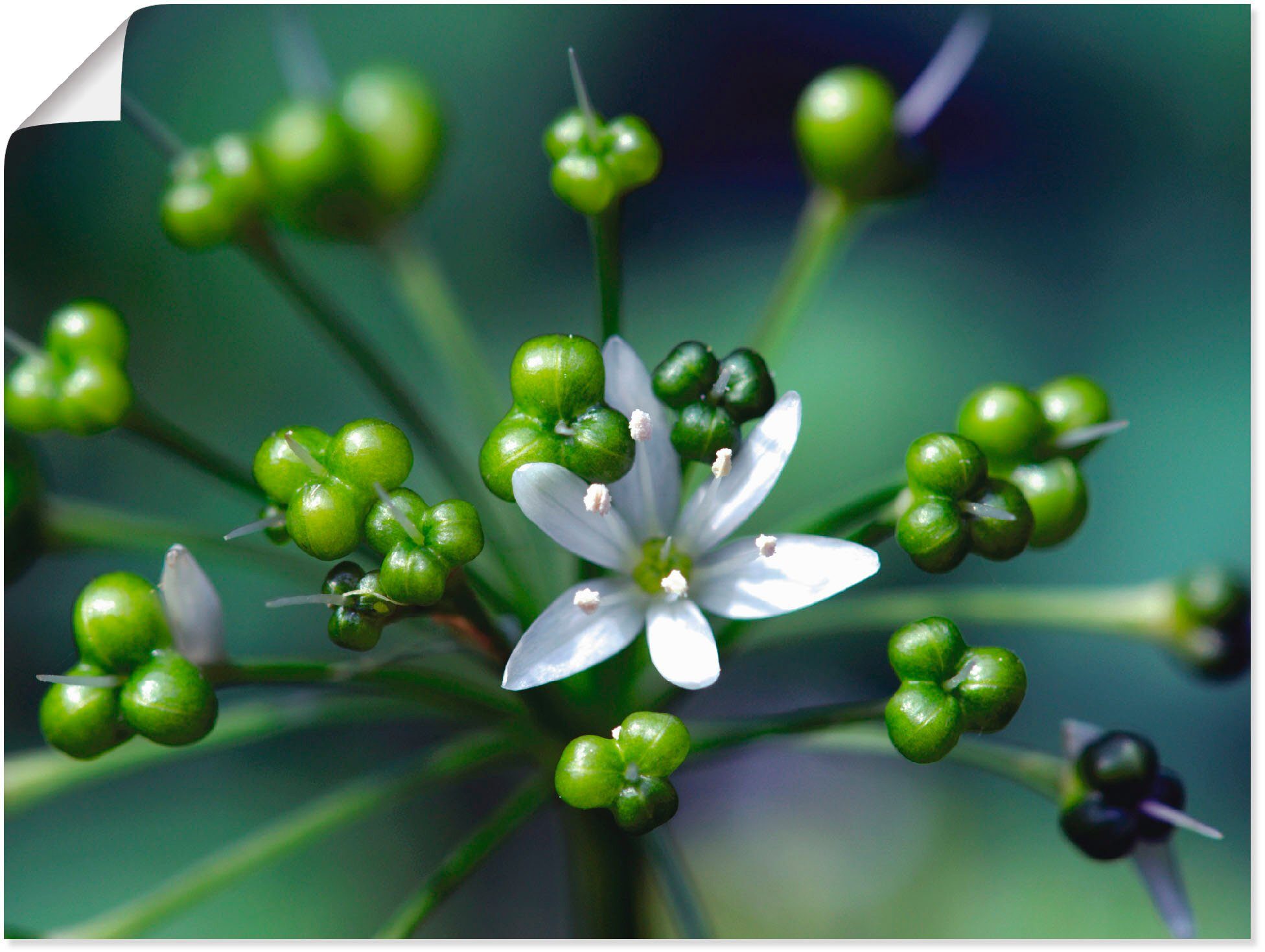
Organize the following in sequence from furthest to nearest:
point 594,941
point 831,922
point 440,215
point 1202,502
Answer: point 440,215
point 831,922
point 1202,502
point 594,941

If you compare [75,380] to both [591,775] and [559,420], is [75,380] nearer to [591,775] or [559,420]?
[559,420]

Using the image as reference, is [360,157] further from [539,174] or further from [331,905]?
[331,905]

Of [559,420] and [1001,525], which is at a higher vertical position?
[559,420]

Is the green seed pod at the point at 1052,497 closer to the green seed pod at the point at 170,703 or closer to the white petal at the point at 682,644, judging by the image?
the white petal at the point at 682,644

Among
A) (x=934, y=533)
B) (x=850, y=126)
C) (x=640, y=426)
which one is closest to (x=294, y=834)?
(x=640, y=426)

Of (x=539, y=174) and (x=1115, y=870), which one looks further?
(x=539, y=174)

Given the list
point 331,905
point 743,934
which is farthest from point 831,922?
point 331,905
